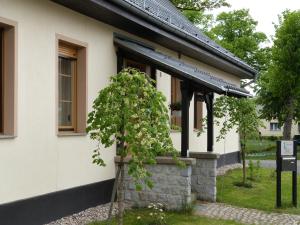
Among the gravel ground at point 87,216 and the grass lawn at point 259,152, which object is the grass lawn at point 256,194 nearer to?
the gravel ground at point 87,216

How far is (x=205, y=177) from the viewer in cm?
1086

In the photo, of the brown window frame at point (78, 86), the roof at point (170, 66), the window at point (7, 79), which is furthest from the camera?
the roof at point (170, 66)

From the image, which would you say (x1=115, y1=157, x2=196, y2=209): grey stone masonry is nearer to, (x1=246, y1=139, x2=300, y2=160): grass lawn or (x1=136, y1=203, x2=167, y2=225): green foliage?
(x1=136, y1=203, x2=167, y2=225): green foliage

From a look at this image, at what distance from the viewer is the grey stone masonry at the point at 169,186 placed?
9.09 metres

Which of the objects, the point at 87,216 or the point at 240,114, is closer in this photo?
the point at 87,216

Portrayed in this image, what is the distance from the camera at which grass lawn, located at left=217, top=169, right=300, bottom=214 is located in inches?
404

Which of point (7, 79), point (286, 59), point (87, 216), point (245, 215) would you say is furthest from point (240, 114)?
point (286, 59)

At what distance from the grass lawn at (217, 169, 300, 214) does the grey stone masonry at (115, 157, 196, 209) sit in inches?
70.5

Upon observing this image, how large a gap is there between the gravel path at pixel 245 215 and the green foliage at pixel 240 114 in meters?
3.93

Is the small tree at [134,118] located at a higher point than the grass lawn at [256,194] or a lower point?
higher

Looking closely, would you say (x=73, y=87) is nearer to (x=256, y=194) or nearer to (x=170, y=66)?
(x=170, y=66)

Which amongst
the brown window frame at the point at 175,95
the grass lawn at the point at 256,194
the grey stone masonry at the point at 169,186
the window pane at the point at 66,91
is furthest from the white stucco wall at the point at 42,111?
the brown window frame at the point at 175,95

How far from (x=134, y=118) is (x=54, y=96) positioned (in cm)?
250

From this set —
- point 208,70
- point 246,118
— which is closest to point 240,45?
point 208,70
